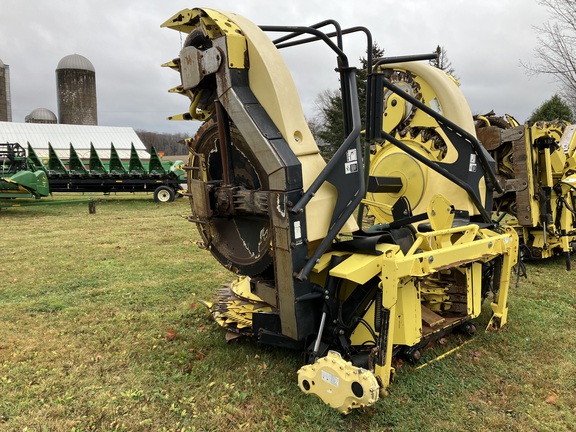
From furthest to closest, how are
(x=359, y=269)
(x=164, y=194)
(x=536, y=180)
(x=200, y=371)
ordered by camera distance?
1. (x=164, y=194)
2. (x=536, y=180)
3. (x=200, y=371)
4. (x=359, y=269)

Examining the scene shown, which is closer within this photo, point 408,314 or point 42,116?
point 408,314

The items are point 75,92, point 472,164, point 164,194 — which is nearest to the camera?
point 472,164

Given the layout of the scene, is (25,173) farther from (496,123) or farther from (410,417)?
(410,417)

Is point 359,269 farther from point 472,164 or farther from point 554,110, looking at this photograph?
point 554,110

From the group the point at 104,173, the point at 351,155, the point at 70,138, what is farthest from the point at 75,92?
the point at 351,155

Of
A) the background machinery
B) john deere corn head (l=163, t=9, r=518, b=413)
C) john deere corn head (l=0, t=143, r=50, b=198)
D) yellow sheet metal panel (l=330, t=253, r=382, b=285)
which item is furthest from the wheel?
yellow sheet metal panel (l=330, t=253, r=382, b=285)

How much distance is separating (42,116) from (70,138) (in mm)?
19029

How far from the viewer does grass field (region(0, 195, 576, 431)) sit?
253 centimetres

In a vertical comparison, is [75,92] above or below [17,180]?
above

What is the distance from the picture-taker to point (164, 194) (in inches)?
629

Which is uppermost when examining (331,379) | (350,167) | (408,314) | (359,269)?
(350,167)

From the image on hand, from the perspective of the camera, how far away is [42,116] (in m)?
43.9

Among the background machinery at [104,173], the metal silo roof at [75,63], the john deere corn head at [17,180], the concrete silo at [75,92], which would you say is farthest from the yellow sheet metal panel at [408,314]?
the metal silo roof at [75,63]

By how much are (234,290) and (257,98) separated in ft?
5.62
